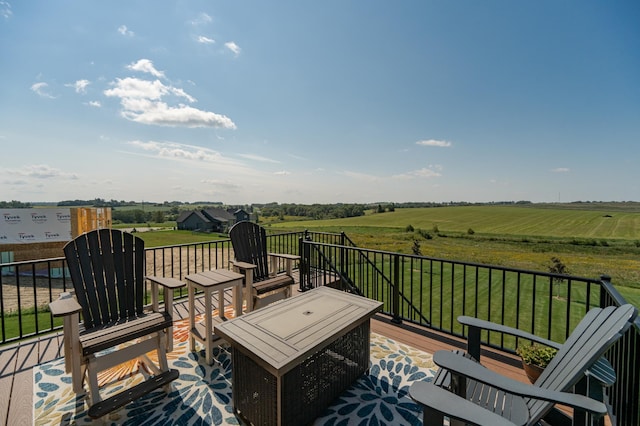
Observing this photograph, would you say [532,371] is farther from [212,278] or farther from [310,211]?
[310,211]

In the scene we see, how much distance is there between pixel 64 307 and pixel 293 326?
178 cm

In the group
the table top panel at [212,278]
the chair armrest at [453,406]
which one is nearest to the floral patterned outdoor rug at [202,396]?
the table top panel at [212,278]

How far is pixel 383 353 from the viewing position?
287 centimetres

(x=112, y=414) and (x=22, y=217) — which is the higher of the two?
(x=22, y=217)

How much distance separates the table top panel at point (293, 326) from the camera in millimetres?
1692

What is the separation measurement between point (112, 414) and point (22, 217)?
60.5ft

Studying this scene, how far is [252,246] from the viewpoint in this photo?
3.94m

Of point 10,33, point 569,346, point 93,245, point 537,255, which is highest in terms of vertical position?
point 10,33

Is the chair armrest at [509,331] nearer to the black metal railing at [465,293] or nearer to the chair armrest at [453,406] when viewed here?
the black metal railing at [465,293]

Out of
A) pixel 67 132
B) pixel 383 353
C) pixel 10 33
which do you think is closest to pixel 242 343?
pixel 383 353

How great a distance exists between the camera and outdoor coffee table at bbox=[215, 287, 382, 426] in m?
1.69

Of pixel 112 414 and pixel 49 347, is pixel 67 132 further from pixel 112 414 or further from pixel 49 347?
pixel 112 414

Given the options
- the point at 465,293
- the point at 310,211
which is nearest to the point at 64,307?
the point at 465,293

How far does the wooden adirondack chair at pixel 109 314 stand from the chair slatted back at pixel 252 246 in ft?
3.97
